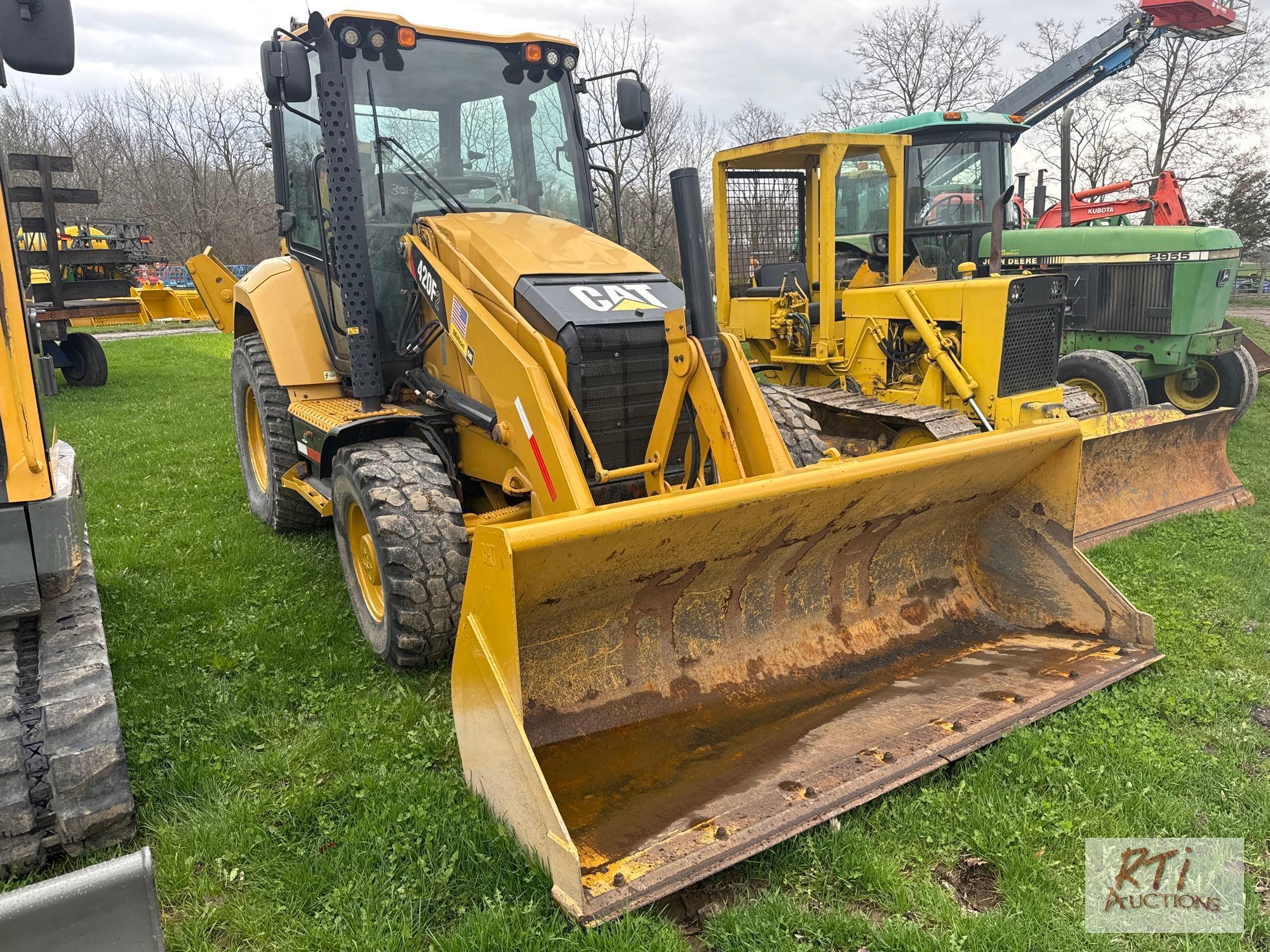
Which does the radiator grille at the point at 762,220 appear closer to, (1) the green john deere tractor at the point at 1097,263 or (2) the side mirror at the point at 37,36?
(1) the green john deere tractor at the point at 1097,263

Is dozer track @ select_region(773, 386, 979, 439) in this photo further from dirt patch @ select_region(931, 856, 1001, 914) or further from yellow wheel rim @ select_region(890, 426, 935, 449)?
dirt patch @ select_region(931, 856, 1001, 914)

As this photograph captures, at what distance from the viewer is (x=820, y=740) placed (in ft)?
10.7

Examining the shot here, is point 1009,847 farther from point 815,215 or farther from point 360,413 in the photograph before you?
point 815,215

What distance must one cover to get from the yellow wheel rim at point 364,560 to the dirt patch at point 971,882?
9.02 ft

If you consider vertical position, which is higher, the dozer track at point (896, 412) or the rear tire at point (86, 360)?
the rear tire at point (86, 360)

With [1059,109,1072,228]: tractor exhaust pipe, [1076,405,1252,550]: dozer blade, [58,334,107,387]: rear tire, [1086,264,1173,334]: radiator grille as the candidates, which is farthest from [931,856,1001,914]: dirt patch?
[58,334,107,387]: rear tire

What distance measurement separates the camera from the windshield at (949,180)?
8.52 meters

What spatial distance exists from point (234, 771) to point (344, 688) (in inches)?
27.1

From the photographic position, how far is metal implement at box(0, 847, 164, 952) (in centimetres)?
168

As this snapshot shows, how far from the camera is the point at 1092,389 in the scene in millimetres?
8547

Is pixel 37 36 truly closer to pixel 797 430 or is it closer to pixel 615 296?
pixel 615 296

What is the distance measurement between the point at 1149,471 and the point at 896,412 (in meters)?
1.78

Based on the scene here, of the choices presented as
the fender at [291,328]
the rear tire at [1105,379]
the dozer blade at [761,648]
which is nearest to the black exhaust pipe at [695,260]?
the dozer blade at [761,648]

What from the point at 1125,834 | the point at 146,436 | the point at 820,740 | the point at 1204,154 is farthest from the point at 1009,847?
the point at 1204,154
